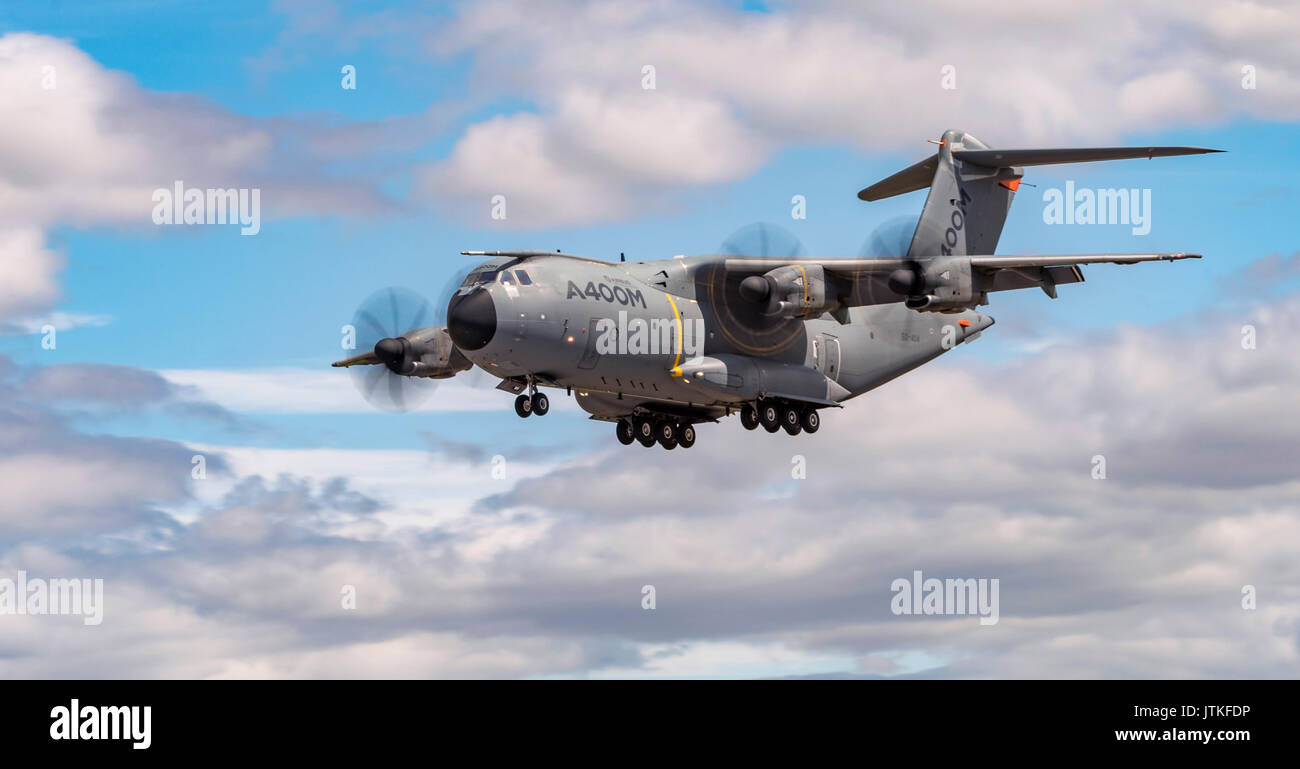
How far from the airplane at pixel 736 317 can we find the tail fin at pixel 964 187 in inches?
1.8

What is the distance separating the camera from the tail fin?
3903cm

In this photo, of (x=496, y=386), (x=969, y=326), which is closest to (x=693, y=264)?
(x=496, y=386)

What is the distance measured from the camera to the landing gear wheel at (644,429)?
1580 inches

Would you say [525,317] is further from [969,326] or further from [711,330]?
[969,326]

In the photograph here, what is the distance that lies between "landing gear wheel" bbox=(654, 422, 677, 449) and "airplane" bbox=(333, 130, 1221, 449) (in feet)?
0.08

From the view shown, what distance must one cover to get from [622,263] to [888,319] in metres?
8.02

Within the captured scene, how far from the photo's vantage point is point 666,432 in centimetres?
4025

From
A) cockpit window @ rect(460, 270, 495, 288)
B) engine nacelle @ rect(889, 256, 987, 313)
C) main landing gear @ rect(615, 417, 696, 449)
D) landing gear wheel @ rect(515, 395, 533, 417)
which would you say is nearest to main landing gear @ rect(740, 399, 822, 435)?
main landing gear @ rect(615, 417, 696, 449)

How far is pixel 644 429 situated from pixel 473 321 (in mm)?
7359

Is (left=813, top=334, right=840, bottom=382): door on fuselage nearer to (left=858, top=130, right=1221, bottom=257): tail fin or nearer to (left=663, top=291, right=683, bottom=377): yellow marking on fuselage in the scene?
(left=858, top=130, right=1221, bottom=257): tail fin

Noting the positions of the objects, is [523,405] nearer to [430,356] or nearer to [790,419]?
[430,356]
